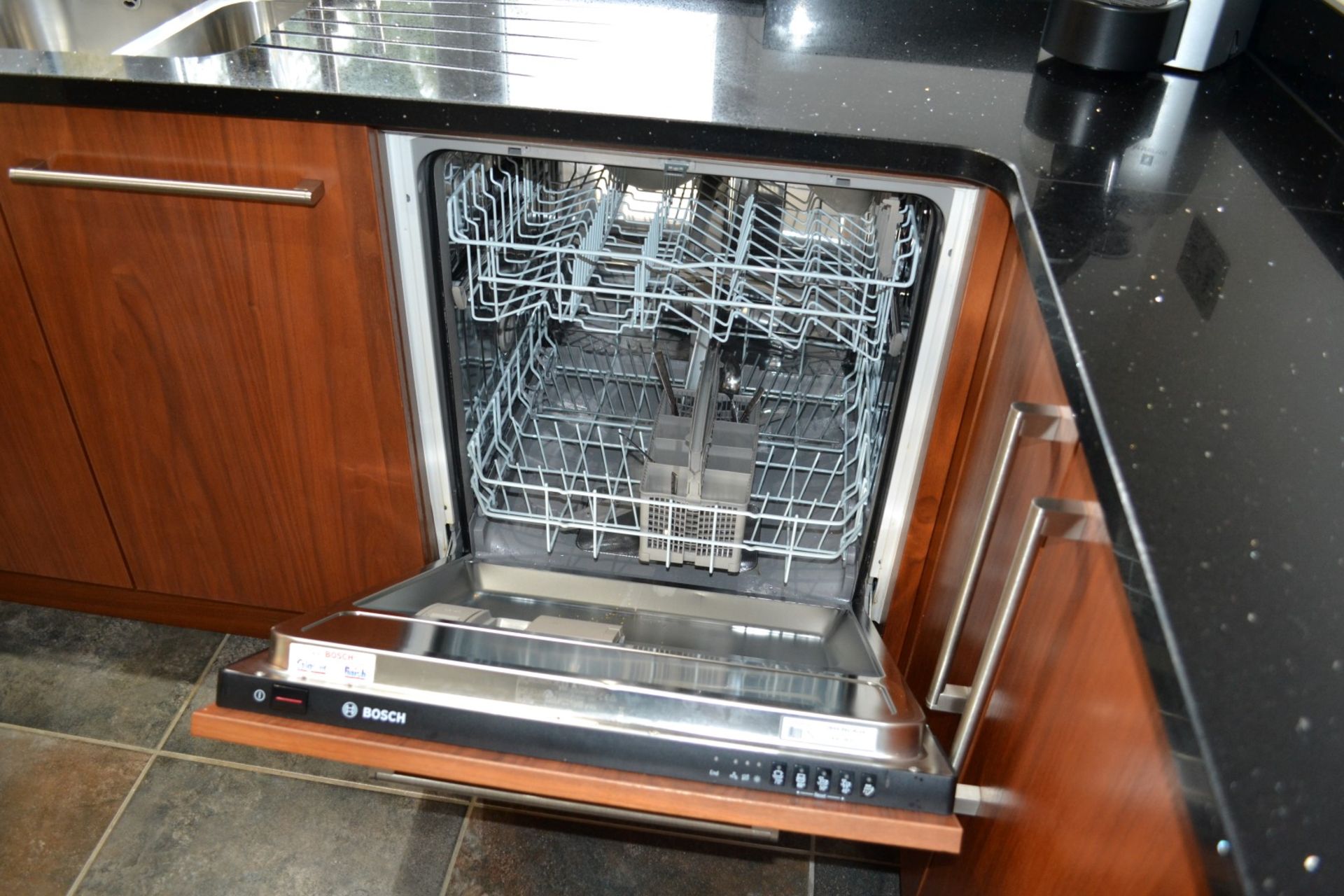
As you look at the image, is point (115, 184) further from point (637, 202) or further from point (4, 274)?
point (637, 202)

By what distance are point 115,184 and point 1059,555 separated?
3.48ft

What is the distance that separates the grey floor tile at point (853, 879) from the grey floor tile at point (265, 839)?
1.65 feet

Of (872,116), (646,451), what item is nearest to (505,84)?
(872,116)

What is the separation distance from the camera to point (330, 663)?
94 cm

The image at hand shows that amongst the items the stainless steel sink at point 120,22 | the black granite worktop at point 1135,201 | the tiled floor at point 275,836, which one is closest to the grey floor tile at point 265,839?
the tiled floor at point 275,836

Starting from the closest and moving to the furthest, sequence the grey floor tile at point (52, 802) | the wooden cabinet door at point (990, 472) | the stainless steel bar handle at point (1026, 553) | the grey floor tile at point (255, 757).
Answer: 1. the stainless steel bar handle at point (1026, 553)
2. the wooden cabinet door at point (990, 472)
3. the grey floor tile at point (52, 802)
4. the grey floor tile at point (255, 757)

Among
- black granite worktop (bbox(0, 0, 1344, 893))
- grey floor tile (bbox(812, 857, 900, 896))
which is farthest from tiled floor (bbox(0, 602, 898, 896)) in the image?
black granite worktop (bbox(0, 0, 1344, 893))

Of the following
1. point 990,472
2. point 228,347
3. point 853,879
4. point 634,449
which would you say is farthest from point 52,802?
point 990,472

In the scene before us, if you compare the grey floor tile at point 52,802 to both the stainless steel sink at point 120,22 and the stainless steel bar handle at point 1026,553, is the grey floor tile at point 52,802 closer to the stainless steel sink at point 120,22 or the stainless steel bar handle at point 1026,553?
the stainless steel sink at point 120,22

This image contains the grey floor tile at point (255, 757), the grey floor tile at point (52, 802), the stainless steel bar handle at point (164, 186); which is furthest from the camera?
the grey floor tile at point (255, 757)

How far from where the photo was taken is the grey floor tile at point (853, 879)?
1383 mm

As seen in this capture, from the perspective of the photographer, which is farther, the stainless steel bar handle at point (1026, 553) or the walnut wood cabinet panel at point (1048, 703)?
the stainless steel bar handle at point (1026, 553)

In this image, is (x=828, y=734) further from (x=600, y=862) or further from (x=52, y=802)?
(x=52, y=802)

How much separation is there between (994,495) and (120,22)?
1566 mm
